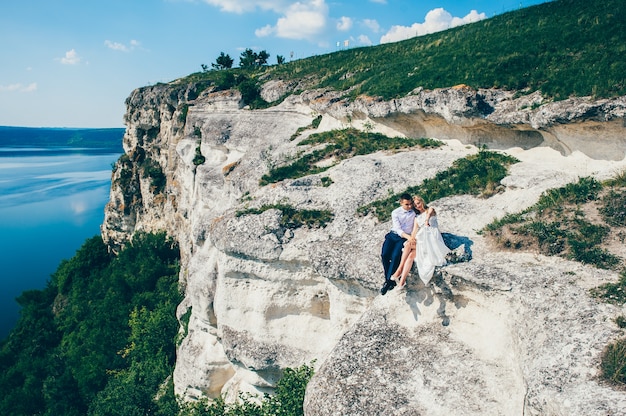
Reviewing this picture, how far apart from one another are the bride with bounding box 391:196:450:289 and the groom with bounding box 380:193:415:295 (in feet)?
0.66

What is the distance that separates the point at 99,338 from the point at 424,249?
24850 mm

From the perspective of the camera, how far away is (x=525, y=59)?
52.1ft

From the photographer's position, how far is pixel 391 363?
26.7ft

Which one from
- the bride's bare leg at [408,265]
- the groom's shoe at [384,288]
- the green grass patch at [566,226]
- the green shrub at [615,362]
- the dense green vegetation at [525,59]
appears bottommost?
the groom's shoe at [384,288]

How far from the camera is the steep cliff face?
23.5 ft

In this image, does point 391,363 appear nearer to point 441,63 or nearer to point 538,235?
point 538,235

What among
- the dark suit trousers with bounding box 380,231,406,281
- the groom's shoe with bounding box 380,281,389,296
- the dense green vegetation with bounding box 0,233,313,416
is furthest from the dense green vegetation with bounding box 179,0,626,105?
the dense green vegetation with bounding box 0,233,313,416

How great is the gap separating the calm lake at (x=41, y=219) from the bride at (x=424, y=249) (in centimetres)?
4036

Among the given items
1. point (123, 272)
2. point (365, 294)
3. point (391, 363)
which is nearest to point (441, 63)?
point (365, 294)

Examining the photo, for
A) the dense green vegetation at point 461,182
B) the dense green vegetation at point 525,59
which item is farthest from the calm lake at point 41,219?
the dense green vegetation at point 461,182

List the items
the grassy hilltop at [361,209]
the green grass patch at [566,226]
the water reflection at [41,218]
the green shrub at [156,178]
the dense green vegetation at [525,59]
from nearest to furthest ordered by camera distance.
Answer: the green grass patch at [566,226], the grassy hilltop at [361,209], the dense green vegetation at [525,59], the green shrub at [156,178], the water reflection at [41,218]

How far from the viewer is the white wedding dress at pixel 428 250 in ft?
28.0

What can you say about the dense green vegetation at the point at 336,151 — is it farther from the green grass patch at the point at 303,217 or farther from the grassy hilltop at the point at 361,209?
the green grass patch at the point at 303,217

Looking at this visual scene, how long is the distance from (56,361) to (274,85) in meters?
22.4
